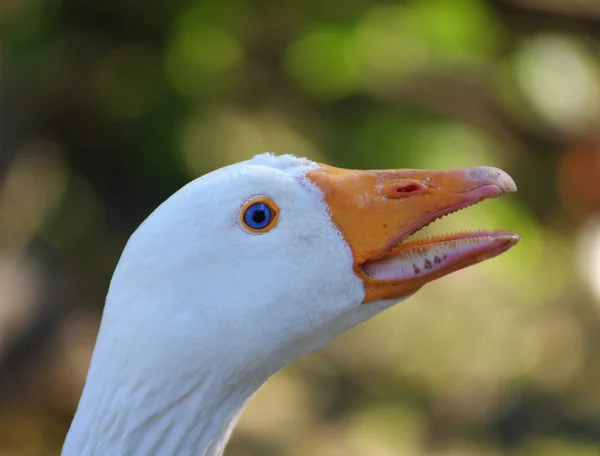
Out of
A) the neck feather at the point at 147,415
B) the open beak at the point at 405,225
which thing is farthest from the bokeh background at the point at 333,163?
the open beak at the point at 405,225

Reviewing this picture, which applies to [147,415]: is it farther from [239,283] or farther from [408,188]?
[408,188]

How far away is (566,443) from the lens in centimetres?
488

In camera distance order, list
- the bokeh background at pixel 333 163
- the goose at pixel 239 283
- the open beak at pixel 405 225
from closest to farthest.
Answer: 1. the goose at pixel 239 283
2. the open beak at pixel 405 225
3. the bokeh background at pixel 333 163

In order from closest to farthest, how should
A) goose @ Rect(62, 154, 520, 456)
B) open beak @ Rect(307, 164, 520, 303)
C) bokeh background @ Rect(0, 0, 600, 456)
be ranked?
goose @ Rect(62, 154, 520, 456)
open beak @ Rect(307, 164, 520, 303)
bokeh background @ Rect(0, 0, 600, 456)

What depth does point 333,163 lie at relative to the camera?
20.7 feet

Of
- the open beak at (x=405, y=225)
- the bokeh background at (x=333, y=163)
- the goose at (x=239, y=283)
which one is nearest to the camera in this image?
the goose at (x=239, y=283)

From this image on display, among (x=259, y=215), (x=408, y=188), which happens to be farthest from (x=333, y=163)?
(x=259, y=215)

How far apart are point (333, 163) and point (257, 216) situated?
4652 millimetres

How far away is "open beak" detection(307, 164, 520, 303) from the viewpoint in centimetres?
175

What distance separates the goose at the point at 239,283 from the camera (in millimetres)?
1647

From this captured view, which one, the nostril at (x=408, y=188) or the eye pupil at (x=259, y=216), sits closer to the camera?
the eye pupil at (x=259, y=216)

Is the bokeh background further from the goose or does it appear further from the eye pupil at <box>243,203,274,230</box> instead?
the eye pupil at <box>243,203,274,230</box>

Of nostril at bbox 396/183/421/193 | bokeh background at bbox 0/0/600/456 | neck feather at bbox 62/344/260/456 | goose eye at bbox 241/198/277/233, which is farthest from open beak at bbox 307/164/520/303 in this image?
bokeh background at bbox 0/0/600/456

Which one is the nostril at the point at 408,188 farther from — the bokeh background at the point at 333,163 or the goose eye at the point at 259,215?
the bokeh background at the point at 333,163
